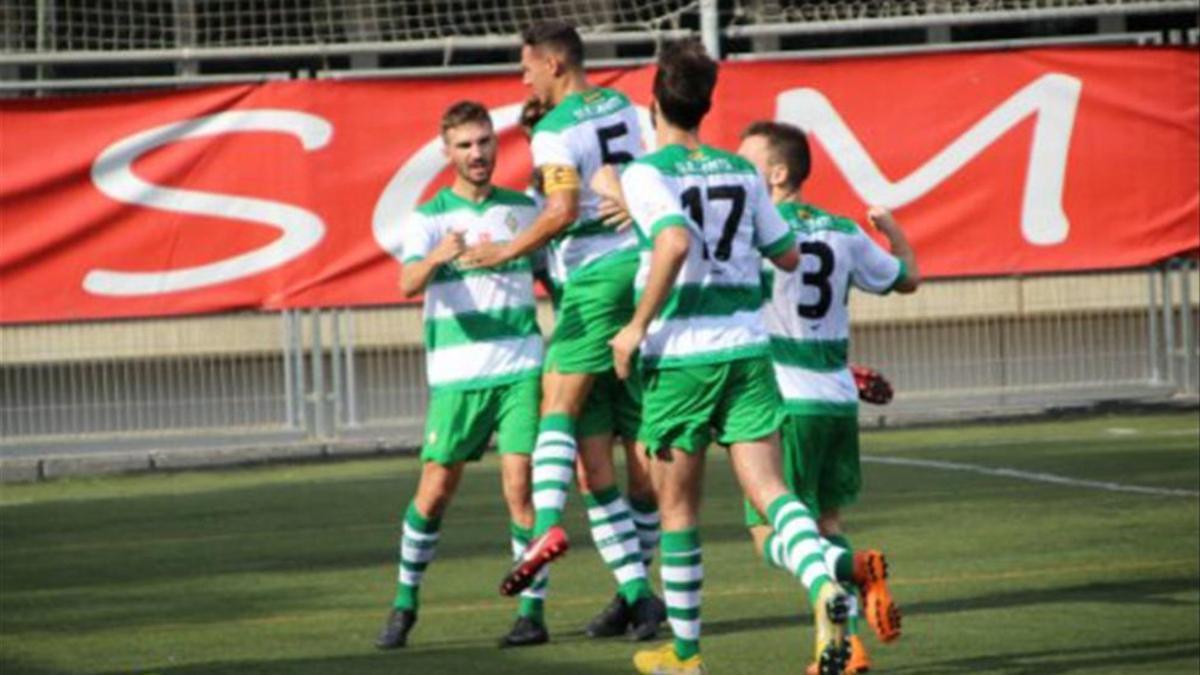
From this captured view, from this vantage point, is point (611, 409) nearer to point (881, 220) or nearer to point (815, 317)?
point (815, 317)

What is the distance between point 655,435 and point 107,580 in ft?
16.7

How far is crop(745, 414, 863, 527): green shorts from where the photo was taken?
1069 cm

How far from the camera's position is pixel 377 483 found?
60.6 feet

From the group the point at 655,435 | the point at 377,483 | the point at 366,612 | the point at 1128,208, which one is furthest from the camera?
the point at 1128,208

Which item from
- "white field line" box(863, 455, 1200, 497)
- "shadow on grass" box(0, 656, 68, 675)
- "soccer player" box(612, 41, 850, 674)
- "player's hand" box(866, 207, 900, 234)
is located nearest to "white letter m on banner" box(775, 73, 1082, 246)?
"white field line" box(863, 455, 1200, 497)

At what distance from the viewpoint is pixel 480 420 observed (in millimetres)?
11453

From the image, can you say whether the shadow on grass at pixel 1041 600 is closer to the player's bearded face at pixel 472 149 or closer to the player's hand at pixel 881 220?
the player's hand at pixel 881 220

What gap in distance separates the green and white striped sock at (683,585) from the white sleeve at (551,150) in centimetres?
196

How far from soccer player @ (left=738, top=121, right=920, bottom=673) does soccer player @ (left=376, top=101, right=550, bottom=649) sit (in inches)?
46.8

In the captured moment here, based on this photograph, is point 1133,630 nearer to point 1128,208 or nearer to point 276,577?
point 276,577

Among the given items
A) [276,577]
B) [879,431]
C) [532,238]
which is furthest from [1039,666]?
[879,431]

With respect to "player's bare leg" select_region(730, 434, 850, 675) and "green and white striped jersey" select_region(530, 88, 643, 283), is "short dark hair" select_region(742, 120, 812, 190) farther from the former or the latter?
"player's bare leg" select_region(730, 434, 850, 675)

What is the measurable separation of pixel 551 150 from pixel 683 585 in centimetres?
220

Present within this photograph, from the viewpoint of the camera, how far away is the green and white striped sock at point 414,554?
450 inches
